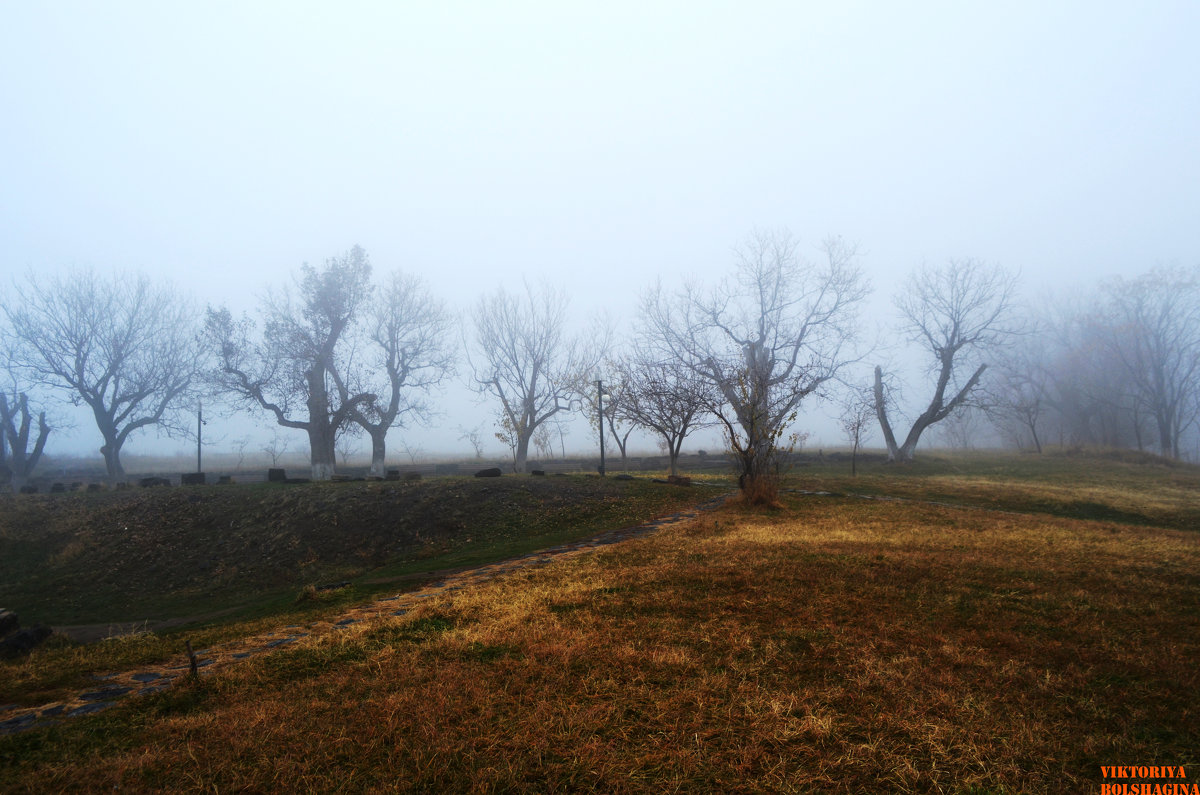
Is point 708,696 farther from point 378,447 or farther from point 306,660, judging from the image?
point 378,447

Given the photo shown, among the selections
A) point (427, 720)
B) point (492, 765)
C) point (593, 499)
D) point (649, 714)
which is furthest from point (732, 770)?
point (593, 499)

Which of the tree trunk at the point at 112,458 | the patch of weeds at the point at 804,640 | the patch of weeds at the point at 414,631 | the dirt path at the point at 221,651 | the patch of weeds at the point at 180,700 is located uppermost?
the tree trunk at the point at 112,458

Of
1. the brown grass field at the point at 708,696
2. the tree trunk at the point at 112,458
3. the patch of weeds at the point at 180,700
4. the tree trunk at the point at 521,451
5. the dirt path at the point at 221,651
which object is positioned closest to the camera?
the brown grass field at the point at 708,696

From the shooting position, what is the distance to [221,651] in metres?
5.07

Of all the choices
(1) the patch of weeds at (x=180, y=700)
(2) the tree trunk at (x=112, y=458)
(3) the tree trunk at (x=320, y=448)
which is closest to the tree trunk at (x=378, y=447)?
(3) the tree trunk at (x=320, y=448)

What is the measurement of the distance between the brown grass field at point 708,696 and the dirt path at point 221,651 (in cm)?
42

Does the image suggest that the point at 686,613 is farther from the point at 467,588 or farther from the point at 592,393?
the point at 592,393

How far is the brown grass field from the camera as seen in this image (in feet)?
8.58

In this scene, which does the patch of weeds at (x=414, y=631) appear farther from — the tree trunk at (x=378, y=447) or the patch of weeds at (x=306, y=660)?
the tree trunk at (x=378, y=447)

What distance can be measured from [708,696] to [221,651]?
4.53 m

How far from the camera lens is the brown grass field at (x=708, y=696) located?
2.62 meters

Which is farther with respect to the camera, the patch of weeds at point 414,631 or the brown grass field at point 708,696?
the patch of weeds at point 414,631

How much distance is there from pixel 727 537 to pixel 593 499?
720 cm

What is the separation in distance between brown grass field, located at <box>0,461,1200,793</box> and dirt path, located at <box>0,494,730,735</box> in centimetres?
42
